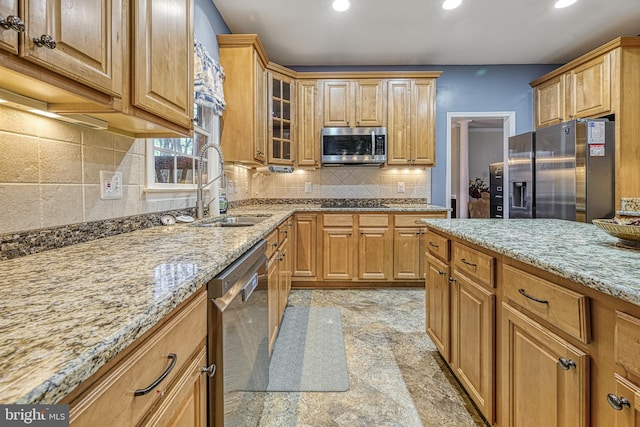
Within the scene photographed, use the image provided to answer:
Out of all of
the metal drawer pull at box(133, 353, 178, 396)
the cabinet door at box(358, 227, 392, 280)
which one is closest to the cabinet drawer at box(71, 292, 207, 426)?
the metal drawer pull at box(133, 353, 178, 396)

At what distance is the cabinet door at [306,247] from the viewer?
3.44 meters

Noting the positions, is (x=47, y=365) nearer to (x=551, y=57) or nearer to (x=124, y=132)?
(x=124, y=132)

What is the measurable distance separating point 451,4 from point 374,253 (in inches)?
96.1

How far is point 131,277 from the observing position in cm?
78

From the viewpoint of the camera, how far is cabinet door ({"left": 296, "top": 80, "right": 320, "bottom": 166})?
3.67 metres

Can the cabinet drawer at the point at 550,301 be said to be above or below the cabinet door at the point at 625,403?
above

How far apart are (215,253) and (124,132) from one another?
92cm

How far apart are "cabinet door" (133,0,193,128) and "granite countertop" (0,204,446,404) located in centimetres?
57

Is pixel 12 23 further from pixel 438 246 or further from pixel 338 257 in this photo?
pixel 338 257

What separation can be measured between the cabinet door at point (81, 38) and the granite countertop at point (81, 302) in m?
0.52

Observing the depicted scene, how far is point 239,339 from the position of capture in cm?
112

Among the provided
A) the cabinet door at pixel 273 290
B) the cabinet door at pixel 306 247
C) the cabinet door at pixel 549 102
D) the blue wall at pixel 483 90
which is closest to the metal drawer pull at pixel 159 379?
the cabinet door at pixel 273 290

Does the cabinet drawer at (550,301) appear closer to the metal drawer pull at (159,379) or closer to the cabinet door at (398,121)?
the metal drawer pull at (159,379)

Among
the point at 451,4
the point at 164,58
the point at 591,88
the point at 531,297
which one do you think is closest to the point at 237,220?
the point at 164,58
